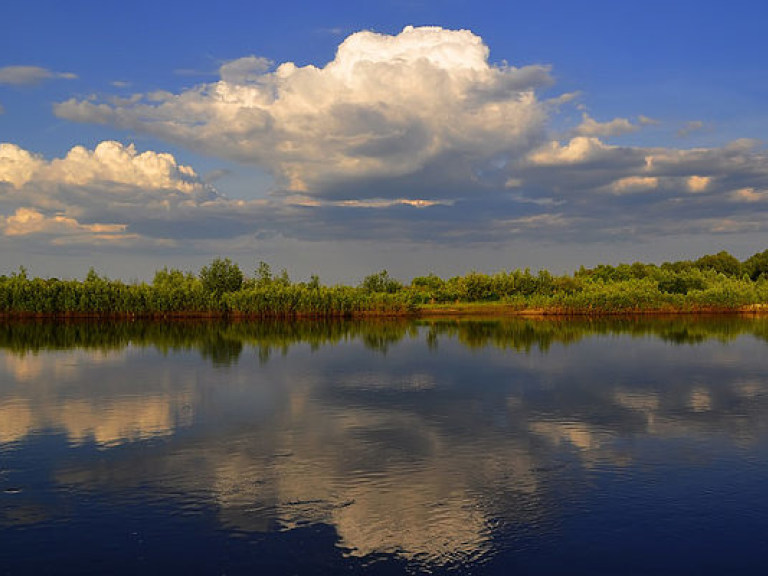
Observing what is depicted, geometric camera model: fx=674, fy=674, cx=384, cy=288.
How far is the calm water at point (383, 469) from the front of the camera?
9.23m

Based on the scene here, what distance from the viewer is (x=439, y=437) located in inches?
611

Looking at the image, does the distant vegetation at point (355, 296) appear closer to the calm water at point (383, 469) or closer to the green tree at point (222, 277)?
the green tree at point (222, 277)

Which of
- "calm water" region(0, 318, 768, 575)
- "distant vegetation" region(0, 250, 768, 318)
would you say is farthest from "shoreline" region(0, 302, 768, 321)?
"calm water" region(0, 318, 768, 575)

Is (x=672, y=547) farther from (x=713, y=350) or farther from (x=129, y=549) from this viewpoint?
(x=713, y=350)

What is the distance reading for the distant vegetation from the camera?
61.4 meters

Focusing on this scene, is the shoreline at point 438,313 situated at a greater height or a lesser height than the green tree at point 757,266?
lesser

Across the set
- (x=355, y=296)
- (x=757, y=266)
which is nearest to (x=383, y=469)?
(x=355, y=296)

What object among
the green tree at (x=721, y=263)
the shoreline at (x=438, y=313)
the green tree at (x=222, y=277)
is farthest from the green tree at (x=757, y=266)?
the green tree at (x=222, y=277)

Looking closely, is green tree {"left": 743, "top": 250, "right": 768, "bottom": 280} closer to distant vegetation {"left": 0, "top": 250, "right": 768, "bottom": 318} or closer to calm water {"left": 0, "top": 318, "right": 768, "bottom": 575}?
distant vegetation {"left": 0, "top": 250, "right": 768, "bottom": 318}

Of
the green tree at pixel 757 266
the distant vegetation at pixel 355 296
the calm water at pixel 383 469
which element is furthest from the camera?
the green tree at pixel 757 266

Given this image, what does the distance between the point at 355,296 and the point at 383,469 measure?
54.4 m

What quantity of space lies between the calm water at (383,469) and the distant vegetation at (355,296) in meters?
35.2

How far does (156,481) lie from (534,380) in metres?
15.6

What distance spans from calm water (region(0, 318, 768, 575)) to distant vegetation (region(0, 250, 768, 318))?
3519 centimetres
